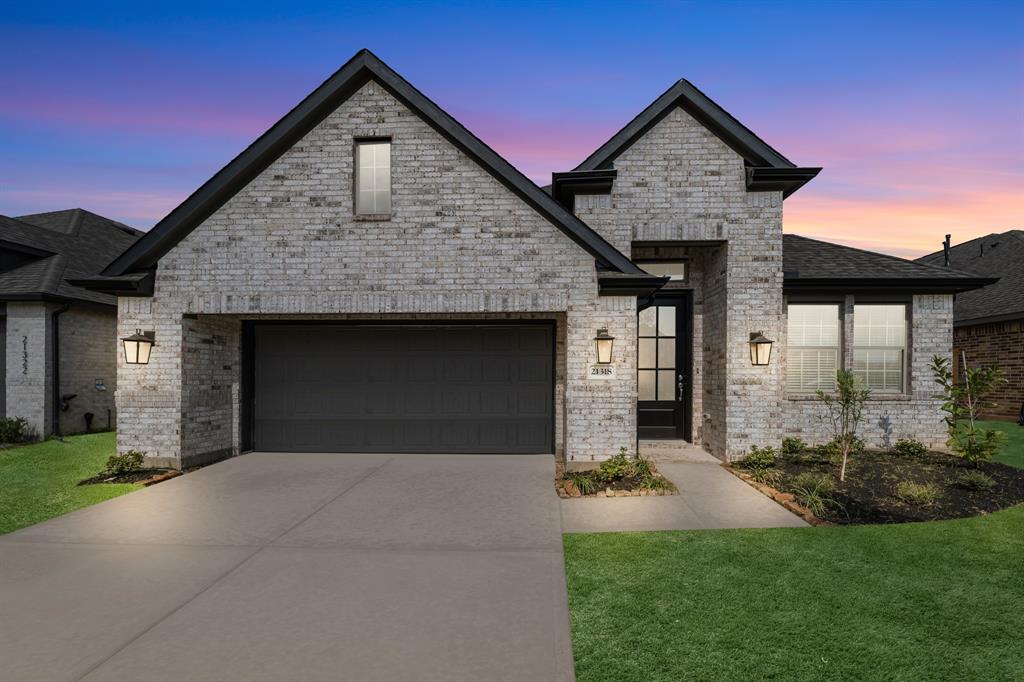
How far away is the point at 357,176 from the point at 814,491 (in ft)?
28.0

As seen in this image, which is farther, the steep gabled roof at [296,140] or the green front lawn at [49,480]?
the steep gabled roof at [296,140]

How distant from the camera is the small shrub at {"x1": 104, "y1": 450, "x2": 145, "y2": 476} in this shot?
855 cm

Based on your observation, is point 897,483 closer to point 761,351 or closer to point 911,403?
point 761,351

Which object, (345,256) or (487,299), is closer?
(487,299)

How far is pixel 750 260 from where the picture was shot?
9719 mm

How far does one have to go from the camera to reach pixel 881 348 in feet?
35.9

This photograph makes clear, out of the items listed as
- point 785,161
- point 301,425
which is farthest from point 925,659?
point 301,425

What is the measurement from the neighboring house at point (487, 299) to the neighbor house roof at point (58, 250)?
5.09 metres

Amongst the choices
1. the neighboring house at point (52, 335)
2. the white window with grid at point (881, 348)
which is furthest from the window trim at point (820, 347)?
the neighboring house at point (52, 335)

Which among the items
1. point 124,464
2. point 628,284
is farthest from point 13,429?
point 628,284

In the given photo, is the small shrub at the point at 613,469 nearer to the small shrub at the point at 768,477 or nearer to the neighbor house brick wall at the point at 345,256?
the neighbor house brick wall at the point at 345,256

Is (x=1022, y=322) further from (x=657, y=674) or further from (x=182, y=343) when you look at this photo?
(x=182, y=343)

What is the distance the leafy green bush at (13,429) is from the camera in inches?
472

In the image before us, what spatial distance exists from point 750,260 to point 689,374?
2592 millimetres
